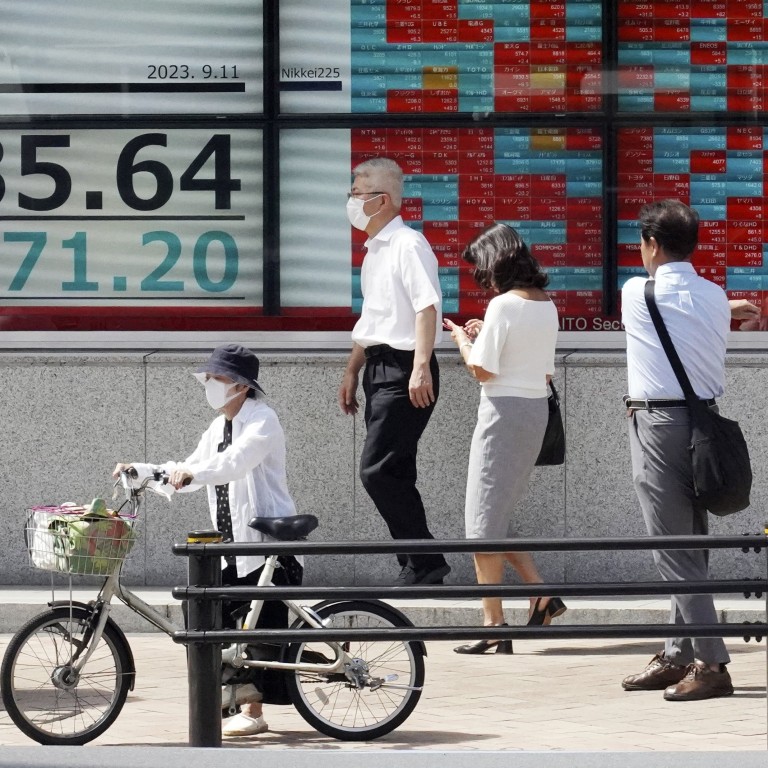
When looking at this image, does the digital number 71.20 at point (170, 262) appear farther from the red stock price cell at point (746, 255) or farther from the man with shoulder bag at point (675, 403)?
the man with shoulder bag at point (675, 403)

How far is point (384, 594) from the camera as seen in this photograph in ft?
16.5

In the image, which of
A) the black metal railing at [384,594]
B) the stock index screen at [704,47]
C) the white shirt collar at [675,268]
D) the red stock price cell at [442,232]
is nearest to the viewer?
the black metal railing at [384,594]

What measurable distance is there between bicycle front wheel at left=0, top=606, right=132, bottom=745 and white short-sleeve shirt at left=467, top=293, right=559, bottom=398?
99.5 inches

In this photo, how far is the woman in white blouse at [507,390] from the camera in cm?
813

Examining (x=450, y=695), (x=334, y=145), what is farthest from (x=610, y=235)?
(x=450, y=695)

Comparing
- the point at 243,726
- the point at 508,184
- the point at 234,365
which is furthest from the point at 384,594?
the point at 508,184

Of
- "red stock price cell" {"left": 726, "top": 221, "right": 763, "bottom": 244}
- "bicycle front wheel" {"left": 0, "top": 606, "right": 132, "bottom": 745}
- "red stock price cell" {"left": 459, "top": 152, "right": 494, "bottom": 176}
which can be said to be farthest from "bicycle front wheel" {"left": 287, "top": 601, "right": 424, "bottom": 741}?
"red stock price cell" {"left": 726, "top": 221, "right": 763, "bottom": 244}

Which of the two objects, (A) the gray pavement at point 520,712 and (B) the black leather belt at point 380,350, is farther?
(B) the black leather belt at point 380,350

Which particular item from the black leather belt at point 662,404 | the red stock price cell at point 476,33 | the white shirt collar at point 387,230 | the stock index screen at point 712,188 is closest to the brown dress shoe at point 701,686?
the black leather belt at point 662,404

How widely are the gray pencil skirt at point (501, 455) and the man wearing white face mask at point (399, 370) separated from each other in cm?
44

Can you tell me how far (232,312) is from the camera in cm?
1010

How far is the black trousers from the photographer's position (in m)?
8.72

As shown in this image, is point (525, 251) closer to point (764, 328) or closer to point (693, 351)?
point (693, 351)

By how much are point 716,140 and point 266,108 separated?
2.62m
